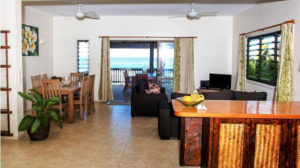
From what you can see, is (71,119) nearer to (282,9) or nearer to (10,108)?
(10,108)

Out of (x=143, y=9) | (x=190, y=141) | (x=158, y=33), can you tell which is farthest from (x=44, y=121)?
(x=158, y=33)

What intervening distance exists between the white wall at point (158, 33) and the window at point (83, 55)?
136 mm

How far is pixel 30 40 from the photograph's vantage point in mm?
7156

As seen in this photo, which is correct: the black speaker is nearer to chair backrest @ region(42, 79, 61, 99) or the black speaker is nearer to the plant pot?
chair backrest @ region(42, 79, 61, 99)

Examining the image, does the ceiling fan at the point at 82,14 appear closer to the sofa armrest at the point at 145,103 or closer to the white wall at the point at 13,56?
the white wall at the point at 13,56

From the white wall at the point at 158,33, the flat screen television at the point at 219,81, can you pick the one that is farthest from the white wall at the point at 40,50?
the flat screen television at the point at 219,81

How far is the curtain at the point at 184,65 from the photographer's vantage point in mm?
8414

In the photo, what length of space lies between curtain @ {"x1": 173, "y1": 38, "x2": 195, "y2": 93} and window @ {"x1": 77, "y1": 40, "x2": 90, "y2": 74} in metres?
2.83

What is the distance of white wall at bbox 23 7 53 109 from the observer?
279 inches

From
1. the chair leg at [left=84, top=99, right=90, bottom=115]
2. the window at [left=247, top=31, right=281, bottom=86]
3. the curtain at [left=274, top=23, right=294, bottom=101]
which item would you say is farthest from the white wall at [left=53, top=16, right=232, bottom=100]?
the curtain at [left=274, top=23, right=294, bottom=101]

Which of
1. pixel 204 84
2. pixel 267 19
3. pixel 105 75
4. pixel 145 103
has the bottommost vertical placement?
pixel 145 103

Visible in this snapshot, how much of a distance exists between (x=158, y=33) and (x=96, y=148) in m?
5.00

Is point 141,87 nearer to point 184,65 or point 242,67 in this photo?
point 184,65

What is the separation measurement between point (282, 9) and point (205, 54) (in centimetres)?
346
